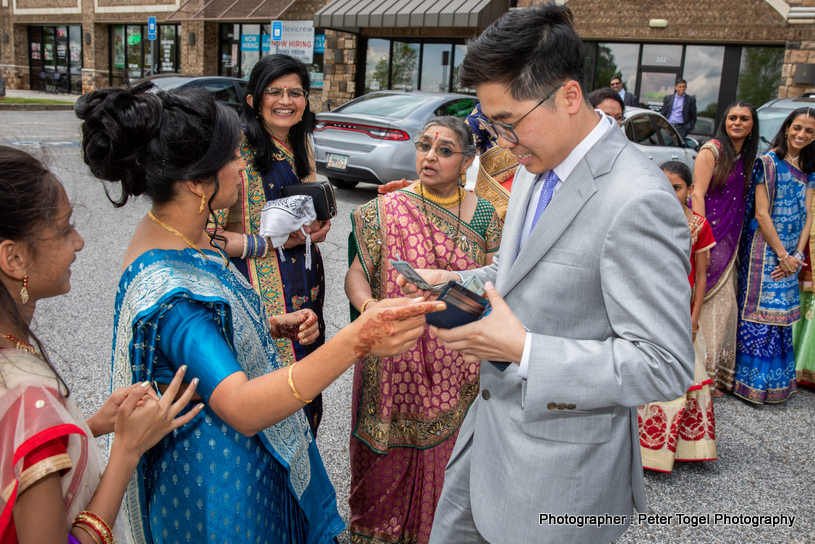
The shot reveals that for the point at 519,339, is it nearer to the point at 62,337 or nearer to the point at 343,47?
the point at 62,337

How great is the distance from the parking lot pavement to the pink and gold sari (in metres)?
0.30

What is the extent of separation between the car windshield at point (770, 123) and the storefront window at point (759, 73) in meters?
6.28

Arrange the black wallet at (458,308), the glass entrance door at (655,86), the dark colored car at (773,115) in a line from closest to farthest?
1. the black wallet at (458,308)
2. the dark colored car at (773,115)
3. the glass entrance door at (655,86)

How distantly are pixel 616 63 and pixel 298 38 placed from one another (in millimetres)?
9460

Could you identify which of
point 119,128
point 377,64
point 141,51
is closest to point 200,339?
point 119,128

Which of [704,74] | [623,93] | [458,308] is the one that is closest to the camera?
[458,308]

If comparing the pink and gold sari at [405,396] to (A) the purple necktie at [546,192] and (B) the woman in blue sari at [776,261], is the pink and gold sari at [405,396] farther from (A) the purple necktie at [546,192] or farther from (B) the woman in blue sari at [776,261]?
(B) the woman in blue sari at [776,261]

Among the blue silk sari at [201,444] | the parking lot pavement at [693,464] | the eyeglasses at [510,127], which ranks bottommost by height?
the parking lot pavement at [693,464]

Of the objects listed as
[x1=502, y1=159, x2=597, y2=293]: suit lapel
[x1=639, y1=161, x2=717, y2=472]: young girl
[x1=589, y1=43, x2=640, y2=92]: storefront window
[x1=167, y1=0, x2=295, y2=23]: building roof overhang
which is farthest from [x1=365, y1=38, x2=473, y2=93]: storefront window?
[x1=502, y1=159, x2=597, y2=293]: suit lapel

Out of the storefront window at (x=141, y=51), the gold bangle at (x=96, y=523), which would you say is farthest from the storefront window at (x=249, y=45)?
the gold bangle at (x=96, y=523)

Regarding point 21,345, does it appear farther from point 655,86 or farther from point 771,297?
point 655,86

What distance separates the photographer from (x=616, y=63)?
14.6m

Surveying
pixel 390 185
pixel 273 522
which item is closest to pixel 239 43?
pixel 390 185

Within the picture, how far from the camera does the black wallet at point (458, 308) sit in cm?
132
